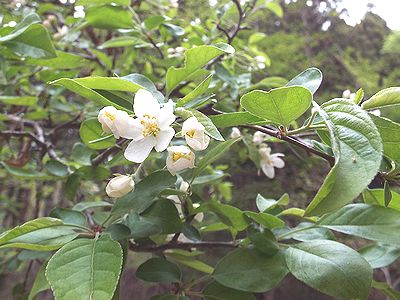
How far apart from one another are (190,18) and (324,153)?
123cm

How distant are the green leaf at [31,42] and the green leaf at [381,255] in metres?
0.56

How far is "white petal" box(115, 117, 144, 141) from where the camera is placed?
40 centimetres

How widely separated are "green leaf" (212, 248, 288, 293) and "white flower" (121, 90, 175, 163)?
0.21 metres

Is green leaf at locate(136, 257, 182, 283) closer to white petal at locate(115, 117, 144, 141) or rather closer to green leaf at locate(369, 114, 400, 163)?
white petal at locate(115, 117, 144, 141)

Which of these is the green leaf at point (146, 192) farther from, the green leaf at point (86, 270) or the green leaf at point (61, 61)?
the green leaf at point (61, 61)

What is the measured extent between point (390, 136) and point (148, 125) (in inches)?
9.1

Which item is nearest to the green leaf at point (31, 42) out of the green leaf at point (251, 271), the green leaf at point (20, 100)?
the green leaf at point (20, 100)

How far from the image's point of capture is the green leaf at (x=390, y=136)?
38 cm

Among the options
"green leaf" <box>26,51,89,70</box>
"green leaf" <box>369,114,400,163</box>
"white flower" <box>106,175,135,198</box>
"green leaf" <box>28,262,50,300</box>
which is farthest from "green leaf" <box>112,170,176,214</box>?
"green leaf" <box>26,51,89,70</box>

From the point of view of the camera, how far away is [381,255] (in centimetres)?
55

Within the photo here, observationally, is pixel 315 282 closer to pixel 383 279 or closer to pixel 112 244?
pixel 112 244

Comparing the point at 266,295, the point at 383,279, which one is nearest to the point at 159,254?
the point at 266,295

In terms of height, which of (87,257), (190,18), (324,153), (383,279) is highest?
(324,153)

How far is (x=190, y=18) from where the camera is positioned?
154cm
